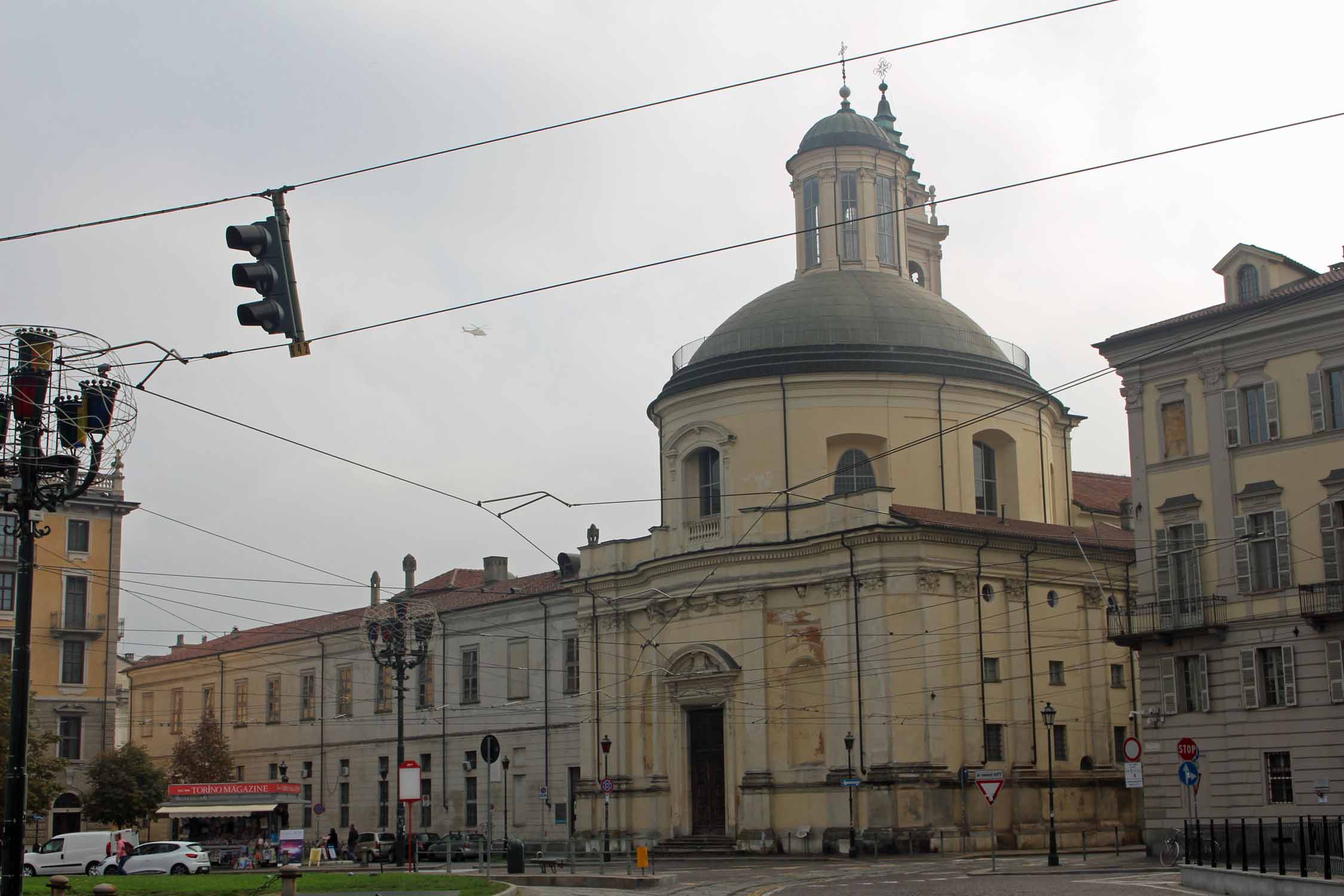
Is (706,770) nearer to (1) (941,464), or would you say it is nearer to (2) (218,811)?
(1) (941,464)

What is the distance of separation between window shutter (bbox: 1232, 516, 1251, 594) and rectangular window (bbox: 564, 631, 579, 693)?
29602 mm

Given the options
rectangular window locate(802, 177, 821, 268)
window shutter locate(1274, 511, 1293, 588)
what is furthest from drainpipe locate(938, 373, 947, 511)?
window shutter locate(1274, 511, 1293, 588)

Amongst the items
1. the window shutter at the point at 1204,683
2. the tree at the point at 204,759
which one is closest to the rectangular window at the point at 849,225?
the window shutter at the point at 1204,683

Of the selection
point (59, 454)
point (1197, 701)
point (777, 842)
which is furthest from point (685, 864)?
point (59, 454)

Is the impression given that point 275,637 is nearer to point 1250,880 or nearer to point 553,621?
point 553,621

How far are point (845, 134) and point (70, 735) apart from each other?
133ft

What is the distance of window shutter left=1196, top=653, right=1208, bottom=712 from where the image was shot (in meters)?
39.7

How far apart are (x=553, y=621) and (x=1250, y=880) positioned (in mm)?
41734

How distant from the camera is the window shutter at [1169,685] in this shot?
40.7 meters

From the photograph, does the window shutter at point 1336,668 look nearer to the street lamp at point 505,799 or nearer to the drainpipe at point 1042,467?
A: the drainpipe at point 1042,467

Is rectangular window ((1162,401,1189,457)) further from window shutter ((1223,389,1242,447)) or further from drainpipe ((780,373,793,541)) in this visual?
drainpipe ((780,373,793,541))

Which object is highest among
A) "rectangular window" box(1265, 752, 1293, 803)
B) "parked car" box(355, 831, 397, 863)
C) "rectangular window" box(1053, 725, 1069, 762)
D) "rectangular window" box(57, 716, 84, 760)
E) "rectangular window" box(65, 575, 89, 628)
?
"rectangular window" box(65, 575, 89, 628)

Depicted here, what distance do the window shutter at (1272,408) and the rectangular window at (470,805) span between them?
38938mm

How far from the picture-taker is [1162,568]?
1623 inches
